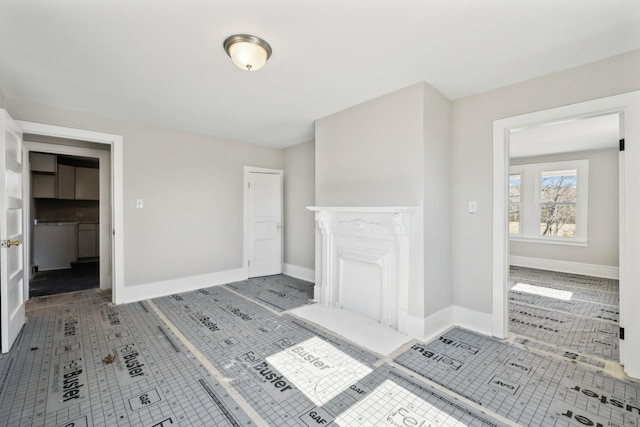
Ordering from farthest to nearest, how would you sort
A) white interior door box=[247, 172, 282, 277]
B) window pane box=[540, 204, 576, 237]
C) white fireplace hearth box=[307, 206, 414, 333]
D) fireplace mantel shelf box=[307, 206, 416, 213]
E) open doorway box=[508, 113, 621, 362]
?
window pane box=[540, 204, 576, 237] → white interior door box=[247, 172, 282, 277] → open doorway box=[508, 113, 621, 362] → white fireplace hearth box=[307, 206, 414, 333] → fireplace mantel shelf box=[307, 206, 416, 213]

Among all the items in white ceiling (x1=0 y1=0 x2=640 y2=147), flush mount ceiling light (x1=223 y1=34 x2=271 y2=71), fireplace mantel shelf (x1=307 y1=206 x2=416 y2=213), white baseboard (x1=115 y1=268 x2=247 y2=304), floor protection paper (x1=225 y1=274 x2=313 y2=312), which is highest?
white ceiling (x1=0 y1=0 x2=640 y2=147)

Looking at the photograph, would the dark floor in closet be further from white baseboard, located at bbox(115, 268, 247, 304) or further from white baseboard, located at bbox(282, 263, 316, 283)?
white baseboard, located at bbox(282, 263, 316, 283)

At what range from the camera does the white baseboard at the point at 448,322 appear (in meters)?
2.65

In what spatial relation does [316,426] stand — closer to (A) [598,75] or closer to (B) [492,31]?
(B) [492,31]

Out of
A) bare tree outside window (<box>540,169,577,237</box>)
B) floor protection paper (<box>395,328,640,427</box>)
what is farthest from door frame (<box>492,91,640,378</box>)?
bare tree outside window (<box>540,169,577,237</box>)

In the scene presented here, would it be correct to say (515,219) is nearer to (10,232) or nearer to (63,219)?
(10,232)

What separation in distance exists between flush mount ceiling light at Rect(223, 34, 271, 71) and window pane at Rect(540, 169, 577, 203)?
6.23m

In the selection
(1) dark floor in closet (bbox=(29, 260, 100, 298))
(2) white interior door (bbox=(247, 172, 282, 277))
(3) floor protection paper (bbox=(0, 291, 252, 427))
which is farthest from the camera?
(2) white interior door (bbox=(247, 172, 282, 277))

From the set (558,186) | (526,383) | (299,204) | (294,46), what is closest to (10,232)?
(294,46)

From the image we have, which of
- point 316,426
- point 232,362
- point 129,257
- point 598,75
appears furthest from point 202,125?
point 598,75

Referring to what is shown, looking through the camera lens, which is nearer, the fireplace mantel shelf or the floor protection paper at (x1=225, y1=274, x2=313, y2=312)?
the fireplace mantel shelf

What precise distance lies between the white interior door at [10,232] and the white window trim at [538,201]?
25.3ft

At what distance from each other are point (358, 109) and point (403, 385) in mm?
2672

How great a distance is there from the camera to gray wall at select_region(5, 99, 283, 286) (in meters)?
3.67
